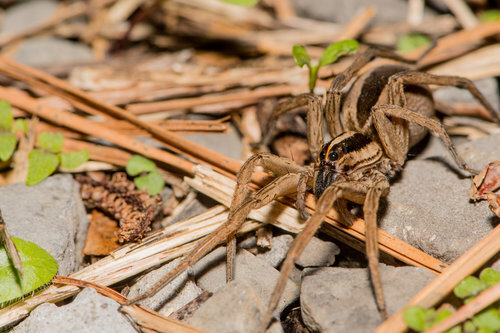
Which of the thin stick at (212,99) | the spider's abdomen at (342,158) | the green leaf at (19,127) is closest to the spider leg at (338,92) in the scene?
the spider's abdomen at (342,158)

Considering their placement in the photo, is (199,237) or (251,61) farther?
(251,61)

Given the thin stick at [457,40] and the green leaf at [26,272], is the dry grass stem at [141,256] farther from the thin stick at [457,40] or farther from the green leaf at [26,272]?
the thin stick at [457,40]

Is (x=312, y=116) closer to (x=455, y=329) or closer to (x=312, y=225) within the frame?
(x=312, y=225)

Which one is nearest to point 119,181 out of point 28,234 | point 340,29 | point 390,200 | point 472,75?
point 28,234

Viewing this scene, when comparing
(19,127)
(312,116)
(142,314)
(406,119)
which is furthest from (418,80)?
(19,127)

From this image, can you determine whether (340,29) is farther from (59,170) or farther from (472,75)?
(59,170)
